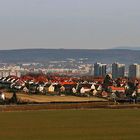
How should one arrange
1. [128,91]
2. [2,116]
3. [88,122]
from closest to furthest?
1. [88,122]
2. [2,116]
3. [128,91]

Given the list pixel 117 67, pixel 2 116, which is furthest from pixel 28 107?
pixel 117 67

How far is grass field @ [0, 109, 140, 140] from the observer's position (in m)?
26.5

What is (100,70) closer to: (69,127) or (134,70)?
(134,70)

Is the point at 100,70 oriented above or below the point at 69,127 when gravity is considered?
above

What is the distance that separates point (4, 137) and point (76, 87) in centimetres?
6037

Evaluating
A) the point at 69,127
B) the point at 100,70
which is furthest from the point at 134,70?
the point at 69,127

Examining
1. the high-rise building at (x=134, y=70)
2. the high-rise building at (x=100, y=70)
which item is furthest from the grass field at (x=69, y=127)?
the high-rise building at (x=100, y=70)

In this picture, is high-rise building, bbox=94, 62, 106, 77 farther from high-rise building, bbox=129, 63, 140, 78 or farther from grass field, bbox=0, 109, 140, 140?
grass field, bbox=0, 109, 140, 140

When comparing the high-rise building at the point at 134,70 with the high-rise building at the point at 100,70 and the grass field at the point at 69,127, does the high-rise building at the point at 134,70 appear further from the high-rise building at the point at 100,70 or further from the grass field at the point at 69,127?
the grass field at the point at 69,127

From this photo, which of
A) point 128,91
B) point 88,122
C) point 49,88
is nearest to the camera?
point 88,122

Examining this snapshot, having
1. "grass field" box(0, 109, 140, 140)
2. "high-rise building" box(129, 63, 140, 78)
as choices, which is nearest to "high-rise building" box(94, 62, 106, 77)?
"high-rise building" box(129, 63, 140, 78)

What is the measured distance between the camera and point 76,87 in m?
86.4

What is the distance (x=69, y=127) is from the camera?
30906mm

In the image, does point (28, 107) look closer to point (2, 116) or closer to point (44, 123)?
point (2, 116)
